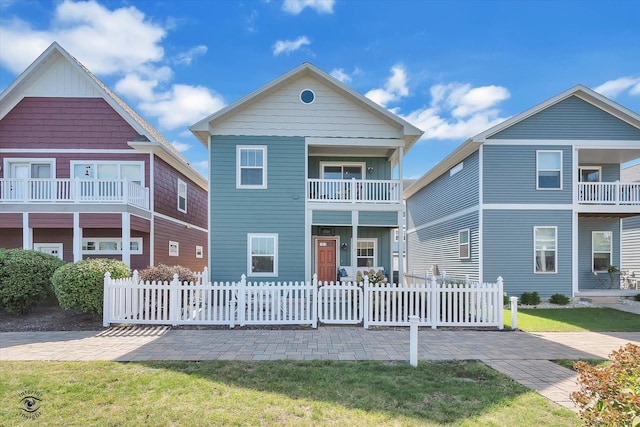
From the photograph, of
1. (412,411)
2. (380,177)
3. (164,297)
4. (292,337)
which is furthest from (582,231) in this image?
(164,297)

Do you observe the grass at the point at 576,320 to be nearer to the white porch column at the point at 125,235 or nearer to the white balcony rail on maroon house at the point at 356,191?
the white balcony rail on maroon house at the point at 356,191

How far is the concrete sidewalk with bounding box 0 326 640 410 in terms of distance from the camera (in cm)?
630

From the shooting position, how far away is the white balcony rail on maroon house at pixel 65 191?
13.0 metres

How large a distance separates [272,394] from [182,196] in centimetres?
1587

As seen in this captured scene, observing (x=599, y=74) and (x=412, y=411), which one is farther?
(x=599, y=74)

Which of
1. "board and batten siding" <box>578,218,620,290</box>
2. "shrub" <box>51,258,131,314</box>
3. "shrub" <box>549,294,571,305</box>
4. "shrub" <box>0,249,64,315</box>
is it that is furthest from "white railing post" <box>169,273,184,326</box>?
"board and batten siding" <box>578,218,620,290</box>

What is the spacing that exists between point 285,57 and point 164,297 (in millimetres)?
12486

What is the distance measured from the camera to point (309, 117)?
13883 millimetres

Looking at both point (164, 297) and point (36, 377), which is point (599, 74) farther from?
point (36, 377)

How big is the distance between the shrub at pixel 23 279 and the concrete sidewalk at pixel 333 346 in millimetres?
1819

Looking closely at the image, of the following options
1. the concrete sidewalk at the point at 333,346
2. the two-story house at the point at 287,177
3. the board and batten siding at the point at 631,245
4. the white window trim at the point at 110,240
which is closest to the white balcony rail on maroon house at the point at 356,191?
the two-story house at the point at 287,177

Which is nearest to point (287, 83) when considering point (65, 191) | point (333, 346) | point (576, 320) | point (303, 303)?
point (303, 303)

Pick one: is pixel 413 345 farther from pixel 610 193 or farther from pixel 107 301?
pixel 610 193

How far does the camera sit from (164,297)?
8859 millimetres
